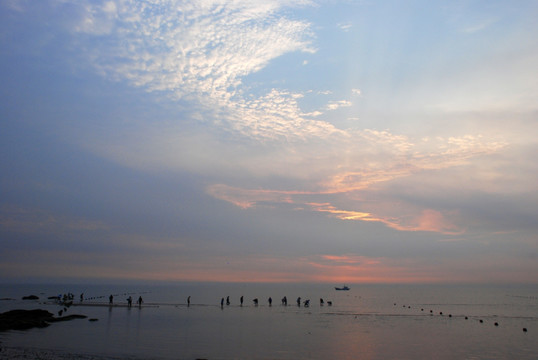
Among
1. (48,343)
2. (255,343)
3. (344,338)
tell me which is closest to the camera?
(48,343)

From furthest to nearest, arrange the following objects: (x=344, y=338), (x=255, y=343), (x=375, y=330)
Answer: (x=375, y=330) → (x=344, y=338) → (x=255, y=343)

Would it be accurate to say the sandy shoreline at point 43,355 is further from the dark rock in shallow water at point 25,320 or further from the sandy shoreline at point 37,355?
the dark rock in shallow water at point 25,320

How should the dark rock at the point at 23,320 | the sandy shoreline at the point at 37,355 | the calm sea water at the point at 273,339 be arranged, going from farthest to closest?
the dark rock at the point at 23,320, the calm sea water at the point at 273,339, the sandy shoreline at the point at 37,355

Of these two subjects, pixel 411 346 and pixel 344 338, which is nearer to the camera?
pixel 411 346

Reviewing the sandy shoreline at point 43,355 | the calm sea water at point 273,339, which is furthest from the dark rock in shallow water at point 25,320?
the sandy shoreline at point 43,355

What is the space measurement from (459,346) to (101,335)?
35.7 m

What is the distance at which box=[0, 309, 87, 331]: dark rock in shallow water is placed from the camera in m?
43.4

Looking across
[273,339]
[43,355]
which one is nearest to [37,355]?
[43,355]

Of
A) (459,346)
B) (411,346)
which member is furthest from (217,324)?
(459,346)

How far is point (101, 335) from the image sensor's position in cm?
4112

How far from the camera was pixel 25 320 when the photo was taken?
151ft

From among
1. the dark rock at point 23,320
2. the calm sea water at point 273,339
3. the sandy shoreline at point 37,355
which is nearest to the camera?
the sandy shoreline at point 37,355

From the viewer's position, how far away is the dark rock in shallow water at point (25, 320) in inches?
1709

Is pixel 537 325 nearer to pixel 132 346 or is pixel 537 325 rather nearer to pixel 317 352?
pixel 317 352
